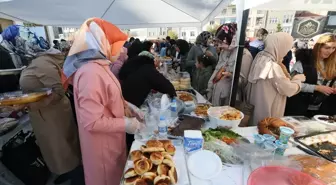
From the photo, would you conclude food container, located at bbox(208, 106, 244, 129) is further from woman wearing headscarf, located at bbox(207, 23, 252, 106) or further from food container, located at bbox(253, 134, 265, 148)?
woman wearing headscarf, located at bbox(207, 23, 252, 106)

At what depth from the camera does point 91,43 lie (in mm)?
1109

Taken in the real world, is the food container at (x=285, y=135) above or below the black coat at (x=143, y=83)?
below

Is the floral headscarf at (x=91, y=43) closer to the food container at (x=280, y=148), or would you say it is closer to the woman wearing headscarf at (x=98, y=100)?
the woman wearing headscarf at (x=98, y=100)

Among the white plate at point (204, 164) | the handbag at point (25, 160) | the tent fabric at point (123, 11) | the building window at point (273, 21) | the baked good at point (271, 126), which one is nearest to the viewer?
the white plate at point (204, 164)

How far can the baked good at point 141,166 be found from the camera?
36.7 inches

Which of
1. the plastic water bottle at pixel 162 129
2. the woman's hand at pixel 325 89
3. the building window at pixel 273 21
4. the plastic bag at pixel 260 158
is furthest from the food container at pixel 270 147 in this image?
the building window at pixel 273 21

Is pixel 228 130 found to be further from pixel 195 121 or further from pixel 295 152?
pixel 295 152

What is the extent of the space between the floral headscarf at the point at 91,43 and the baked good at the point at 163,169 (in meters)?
0.80

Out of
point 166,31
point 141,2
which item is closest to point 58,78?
point 141,2

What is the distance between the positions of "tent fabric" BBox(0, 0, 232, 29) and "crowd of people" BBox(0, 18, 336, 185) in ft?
4.01

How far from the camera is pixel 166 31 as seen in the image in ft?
80.4

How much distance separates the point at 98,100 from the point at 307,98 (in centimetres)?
231

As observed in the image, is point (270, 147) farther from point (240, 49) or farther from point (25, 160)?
point (25, 160)

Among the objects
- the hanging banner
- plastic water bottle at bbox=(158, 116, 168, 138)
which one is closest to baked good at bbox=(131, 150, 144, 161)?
plastic water bottle at bbox=(158, 116, 168, 138)
